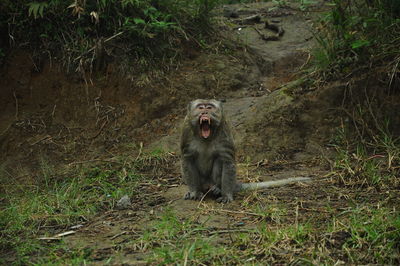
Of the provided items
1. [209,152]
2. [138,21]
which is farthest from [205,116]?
[138,21]

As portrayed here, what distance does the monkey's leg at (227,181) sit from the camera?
5.50 metres

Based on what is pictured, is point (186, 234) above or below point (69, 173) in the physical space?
above

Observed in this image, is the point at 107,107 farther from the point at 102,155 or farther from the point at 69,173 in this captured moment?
the point at 69,173

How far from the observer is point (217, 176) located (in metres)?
5.70

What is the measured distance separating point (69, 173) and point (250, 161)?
2669 millimetres

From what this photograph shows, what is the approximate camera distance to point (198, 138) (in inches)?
220

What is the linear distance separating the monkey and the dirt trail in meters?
0.19

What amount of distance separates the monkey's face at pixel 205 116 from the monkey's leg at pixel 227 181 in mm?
420

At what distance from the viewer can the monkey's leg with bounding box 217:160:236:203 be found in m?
5.50

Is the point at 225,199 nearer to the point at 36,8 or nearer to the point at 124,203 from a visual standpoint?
the point at 124,203

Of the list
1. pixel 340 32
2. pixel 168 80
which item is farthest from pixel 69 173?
pixel 340 32

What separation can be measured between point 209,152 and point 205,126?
358 millimetres

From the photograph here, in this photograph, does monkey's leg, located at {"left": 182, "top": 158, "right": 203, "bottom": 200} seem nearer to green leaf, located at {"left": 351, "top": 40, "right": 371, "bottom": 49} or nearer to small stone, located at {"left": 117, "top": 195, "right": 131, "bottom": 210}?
small stone, located at {"left": 117, "top": 195, "right": 131, "bottom": 210}

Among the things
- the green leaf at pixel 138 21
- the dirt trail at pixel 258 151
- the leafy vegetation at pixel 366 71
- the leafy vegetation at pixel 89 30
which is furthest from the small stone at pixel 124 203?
the green leaf at pixel 138 21
